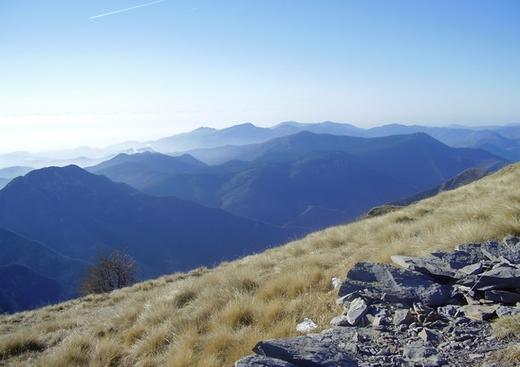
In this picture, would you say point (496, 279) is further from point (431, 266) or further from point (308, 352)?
point (308, 352)

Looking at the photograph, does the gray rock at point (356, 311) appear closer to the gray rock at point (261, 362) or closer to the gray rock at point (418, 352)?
the gray rock at point (418, 352)

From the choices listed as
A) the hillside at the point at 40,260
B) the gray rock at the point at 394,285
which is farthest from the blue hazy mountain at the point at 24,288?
the gray rock at the point at 394,285

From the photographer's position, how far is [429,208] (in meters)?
18.1

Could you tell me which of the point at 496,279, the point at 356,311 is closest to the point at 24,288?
the point at 356,311

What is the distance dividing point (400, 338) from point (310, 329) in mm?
1480

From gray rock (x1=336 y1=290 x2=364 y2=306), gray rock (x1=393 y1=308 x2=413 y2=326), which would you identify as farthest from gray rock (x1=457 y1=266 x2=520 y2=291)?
gray rock (x1=336 y1=290 x2=364 y2=306)

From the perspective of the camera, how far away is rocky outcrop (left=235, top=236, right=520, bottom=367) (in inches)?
194

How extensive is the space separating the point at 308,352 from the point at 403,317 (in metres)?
1.64

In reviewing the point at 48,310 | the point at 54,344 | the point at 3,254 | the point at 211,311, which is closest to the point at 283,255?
the point at 211,311

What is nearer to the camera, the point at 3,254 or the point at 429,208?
the point at 429,208

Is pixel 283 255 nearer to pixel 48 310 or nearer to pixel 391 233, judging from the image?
pixel 391 233

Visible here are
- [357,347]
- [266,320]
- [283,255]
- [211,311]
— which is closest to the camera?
[357,347]

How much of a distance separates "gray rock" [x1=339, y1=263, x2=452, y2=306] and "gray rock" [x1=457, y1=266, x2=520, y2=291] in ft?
1.24

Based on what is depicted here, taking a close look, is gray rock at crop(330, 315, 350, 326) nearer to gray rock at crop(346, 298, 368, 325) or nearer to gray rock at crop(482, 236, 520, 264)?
gray rock at crop(346, 298, 368, 325)
